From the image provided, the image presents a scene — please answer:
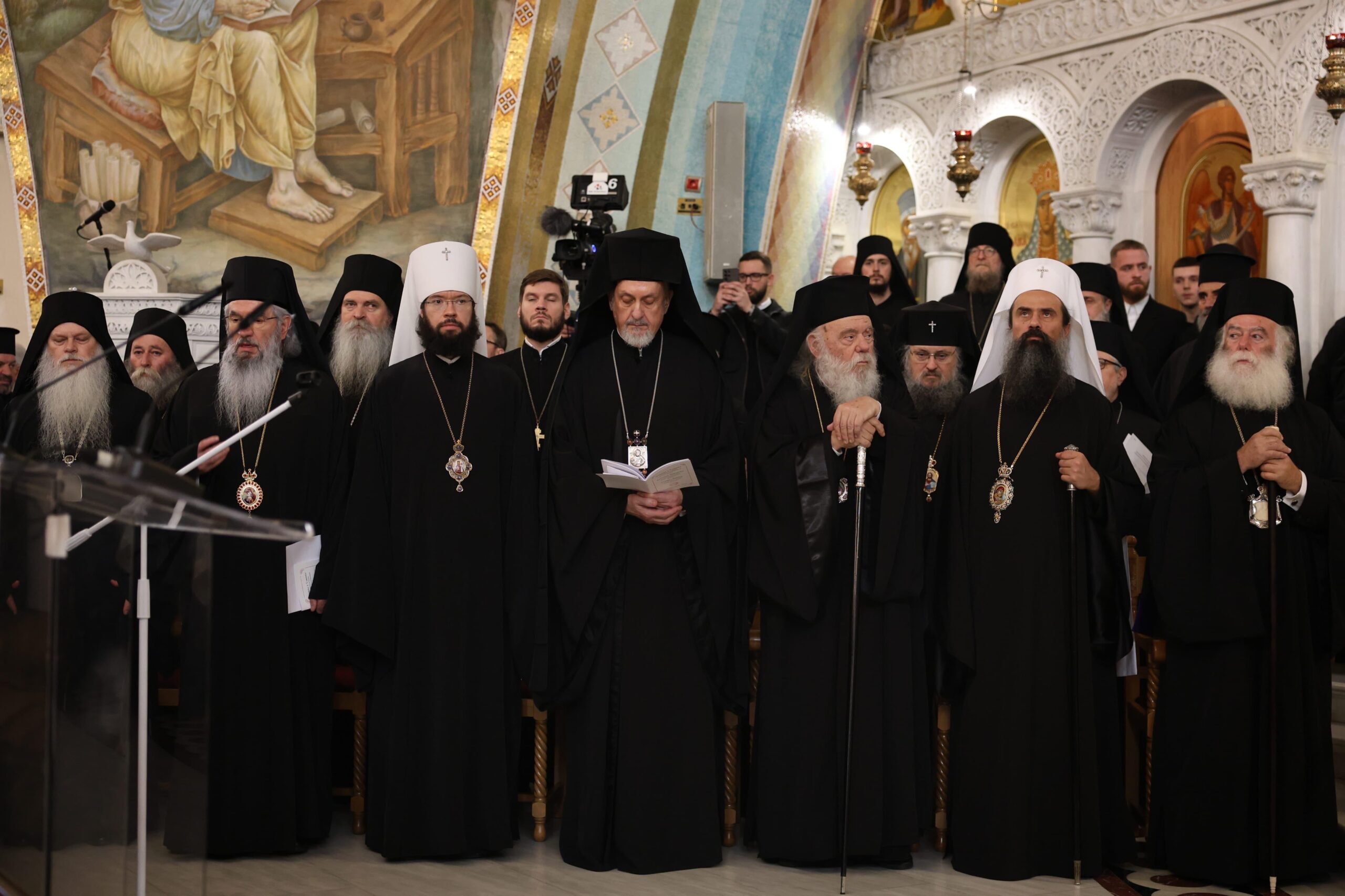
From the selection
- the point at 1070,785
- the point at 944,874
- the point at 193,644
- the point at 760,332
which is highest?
the point at 760,332

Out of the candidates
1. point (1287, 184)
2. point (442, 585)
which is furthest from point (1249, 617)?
point (1287, 184)

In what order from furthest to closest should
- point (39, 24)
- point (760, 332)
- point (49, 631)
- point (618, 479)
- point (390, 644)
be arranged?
point (39, 24) → point (760, 332) → point (390, 644) → point (618, 479) → point (49, 631)

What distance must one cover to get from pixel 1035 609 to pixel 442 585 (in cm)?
205

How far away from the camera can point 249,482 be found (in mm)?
4945

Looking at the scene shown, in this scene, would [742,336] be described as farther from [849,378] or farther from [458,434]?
[458,434]

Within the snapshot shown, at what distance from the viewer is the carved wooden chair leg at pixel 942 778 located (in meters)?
→ 4.95

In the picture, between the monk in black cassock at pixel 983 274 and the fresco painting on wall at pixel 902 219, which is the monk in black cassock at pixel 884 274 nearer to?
the monk in black cassock at pixel 983 274

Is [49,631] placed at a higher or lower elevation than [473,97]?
lower

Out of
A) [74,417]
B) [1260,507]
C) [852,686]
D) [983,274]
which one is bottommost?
[852,686]

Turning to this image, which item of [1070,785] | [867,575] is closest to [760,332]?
[867,575]

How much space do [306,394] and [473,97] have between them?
6.66m

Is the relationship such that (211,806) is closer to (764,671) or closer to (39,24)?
(764,671)

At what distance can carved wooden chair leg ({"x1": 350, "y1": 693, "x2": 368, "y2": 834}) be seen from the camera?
16.9 ft

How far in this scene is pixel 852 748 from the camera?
4715 mm
